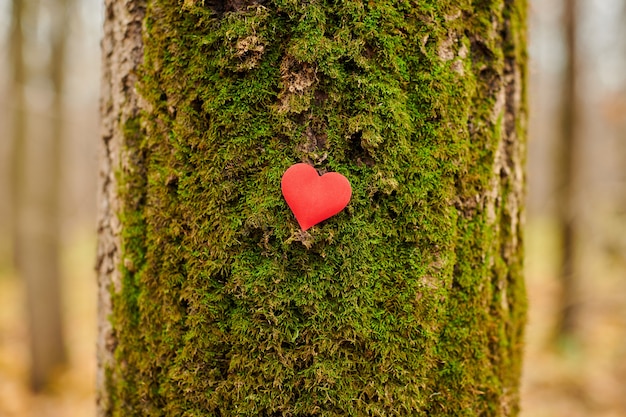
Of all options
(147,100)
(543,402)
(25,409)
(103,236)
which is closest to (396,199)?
(147,100)

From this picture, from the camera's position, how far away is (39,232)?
22.3 feet

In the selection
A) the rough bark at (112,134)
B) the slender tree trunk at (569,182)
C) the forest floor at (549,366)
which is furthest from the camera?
the slender tree trunk at (569,182)

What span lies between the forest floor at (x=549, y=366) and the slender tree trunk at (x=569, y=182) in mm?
251

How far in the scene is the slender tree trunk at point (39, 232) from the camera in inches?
258

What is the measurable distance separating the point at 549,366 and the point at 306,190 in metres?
7.16

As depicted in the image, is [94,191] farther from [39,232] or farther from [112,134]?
[112,134]

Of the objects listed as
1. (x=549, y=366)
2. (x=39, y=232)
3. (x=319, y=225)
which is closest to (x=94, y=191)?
(x=39, y=232)

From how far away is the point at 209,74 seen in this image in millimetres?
1064

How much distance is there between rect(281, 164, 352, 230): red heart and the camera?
3.22ft

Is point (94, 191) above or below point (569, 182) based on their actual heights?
below

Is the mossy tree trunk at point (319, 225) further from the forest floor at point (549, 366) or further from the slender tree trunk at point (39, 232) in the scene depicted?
the slender tree trunk at point (39, 232)

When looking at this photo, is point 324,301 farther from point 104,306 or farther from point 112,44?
point 112,44

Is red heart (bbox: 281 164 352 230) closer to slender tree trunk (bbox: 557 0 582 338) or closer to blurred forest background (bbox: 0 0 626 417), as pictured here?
blurred forest background (bbox: 0 0 626 417)

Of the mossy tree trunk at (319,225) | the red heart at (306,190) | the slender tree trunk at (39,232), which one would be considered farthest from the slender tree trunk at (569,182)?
the slender tree trunk at (39,232)
